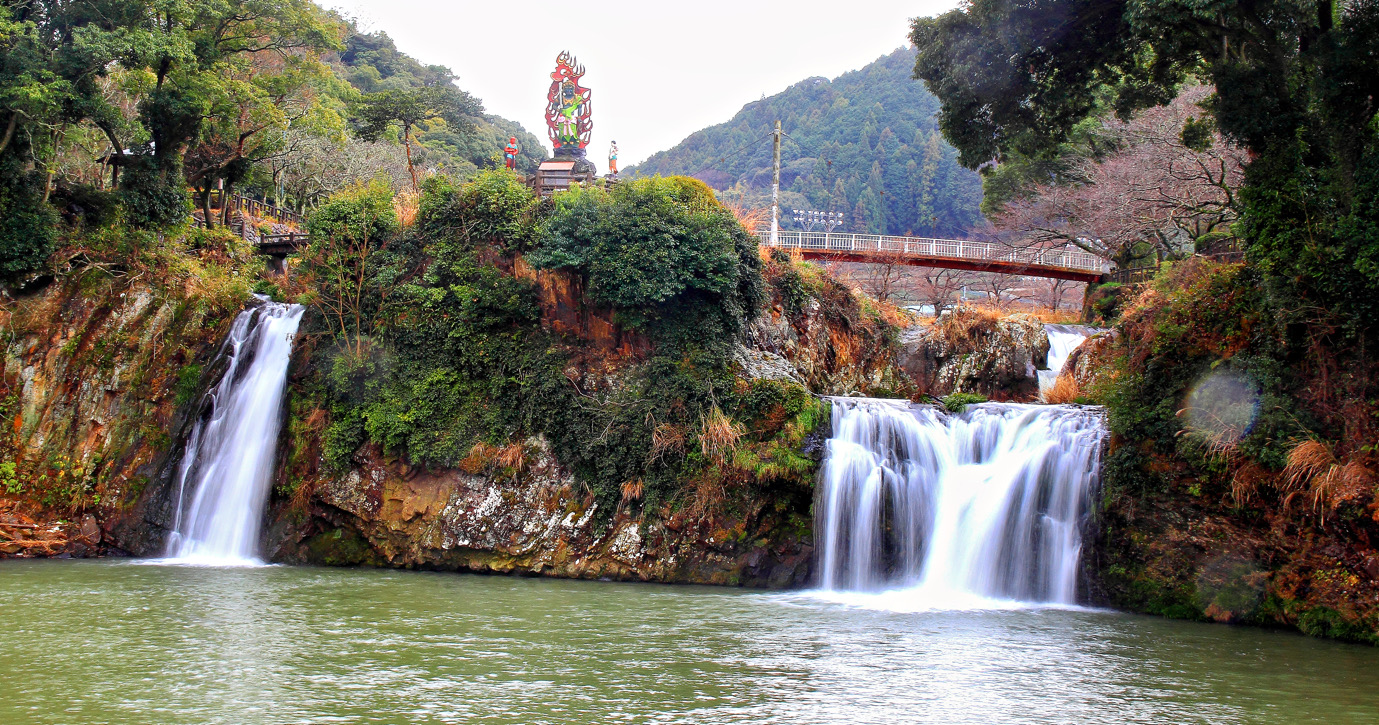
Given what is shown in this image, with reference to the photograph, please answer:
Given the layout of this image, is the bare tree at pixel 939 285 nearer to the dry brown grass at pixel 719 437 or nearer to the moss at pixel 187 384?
the dry brown grass at pixel 719 437

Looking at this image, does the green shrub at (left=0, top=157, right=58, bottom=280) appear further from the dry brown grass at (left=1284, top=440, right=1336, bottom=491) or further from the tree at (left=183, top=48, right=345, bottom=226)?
the dry brown grass at (left=1284, top=440, right=1336, bottom=491)

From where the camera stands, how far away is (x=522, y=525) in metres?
16.3

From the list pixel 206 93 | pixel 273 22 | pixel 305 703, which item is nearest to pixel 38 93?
pixel 206 93

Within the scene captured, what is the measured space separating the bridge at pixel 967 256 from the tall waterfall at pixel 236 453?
19975 mm

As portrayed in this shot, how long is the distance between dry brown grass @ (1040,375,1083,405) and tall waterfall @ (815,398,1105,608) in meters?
3.59

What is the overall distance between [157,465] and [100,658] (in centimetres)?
951

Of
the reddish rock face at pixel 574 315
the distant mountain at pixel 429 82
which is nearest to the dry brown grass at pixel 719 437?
the reddish rock face at pixel 574 315

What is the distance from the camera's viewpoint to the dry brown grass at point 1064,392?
1906cm

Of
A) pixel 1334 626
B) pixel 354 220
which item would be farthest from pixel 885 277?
pixel 1334 626

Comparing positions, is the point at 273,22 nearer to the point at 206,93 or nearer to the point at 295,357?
the point at 206,93

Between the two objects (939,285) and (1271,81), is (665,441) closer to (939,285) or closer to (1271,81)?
(1271,81)

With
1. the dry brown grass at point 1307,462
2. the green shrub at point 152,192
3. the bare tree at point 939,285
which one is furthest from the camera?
the bare tree at point 939,285

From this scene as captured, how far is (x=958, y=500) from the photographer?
48.8 feet

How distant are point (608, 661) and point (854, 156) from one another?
79718mm
